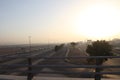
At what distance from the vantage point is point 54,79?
903cm

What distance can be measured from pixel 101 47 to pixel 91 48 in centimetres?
352

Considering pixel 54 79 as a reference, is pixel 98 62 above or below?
above

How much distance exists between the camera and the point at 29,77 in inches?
343

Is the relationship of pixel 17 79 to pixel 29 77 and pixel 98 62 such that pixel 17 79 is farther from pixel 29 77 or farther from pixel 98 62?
pixel 98 62

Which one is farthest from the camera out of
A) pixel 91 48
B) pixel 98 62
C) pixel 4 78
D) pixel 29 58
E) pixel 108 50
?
pixel 91 48

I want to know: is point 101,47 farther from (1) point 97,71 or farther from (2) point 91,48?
(1) point 97,71

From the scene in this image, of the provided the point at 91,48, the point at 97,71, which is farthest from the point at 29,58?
the point at 91,48

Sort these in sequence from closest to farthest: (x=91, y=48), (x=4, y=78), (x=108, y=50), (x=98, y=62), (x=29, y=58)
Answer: (x=98, y=62)
(x=29, y=58)
(x=4, y=78)
(x=108, y=50)
(x=91, y=48)

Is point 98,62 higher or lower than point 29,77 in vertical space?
higher

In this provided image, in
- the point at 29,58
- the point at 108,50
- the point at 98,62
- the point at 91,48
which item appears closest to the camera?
the point at 98,62

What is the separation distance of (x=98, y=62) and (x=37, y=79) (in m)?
2.40

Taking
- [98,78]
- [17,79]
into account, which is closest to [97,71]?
[98,78]

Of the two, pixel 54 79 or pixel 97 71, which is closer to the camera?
pixel 97 71

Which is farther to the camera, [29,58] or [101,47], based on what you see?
[101,47]
